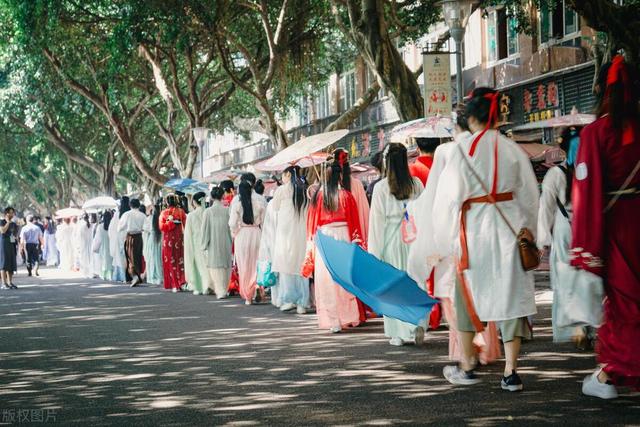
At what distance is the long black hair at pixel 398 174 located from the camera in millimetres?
9211

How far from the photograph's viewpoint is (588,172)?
5.98m

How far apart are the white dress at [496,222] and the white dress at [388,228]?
2.68 meters

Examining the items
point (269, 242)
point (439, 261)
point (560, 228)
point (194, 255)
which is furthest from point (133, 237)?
point (439, 261)

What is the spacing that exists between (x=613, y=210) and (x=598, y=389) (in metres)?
1.09

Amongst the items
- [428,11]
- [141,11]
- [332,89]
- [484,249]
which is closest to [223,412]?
[484,249]

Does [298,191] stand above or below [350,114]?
below

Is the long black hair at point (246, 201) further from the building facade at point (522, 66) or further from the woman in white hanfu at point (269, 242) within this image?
the building facade at point (522, 66)

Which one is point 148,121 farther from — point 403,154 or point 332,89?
point 403,154

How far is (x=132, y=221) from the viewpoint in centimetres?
2216

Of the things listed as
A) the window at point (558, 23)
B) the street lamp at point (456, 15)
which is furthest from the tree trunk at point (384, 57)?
the window at point (558, 23)

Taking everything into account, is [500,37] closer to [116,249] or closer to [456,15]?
[116,249]

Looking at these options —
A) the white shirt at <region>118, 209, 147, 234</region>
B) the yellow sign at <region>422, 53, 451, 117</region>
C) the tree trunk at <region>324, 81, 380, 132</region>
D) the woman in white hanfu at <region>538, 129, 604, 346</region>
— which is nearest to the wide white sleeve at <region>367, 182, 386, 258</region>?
the woman in white hanfu at <region>538, 129, 604, 346</region>

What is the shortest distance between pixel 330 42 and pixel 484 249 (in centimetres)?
2498

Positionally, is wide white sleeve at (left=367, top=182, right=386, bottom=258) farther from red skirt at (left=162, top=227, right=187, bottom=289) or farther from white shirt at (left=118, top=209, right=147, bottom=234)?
white shirt at (left=118, top=209, right=147, bottom=234)
